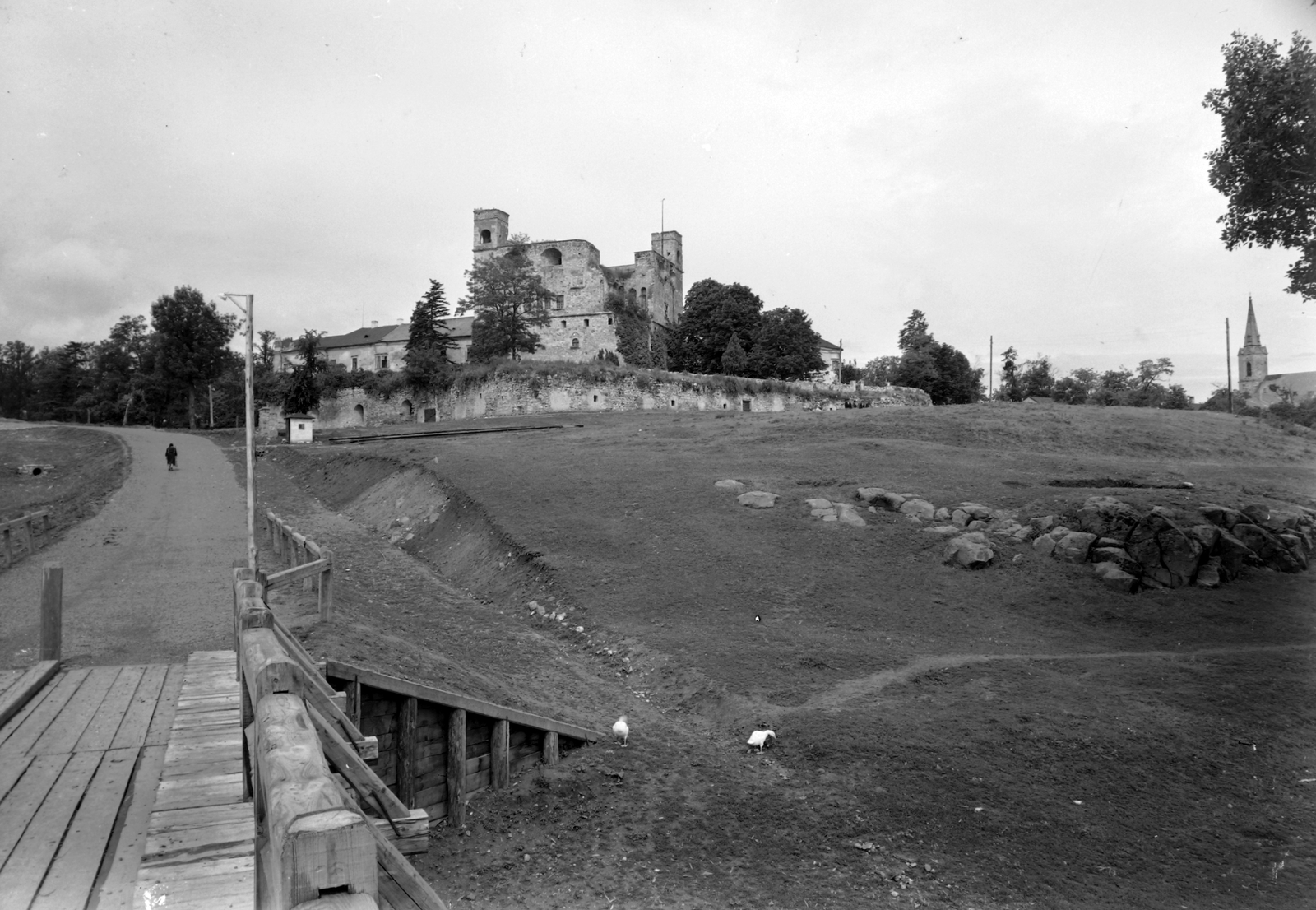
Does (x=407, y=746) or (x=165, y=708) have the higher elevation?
(x=165, y=708)

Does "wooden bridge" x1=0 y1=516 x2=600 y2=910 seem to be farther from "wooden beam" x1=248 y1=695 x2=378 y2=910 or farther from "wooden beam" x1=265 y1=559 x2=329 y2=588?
"wooden beam" x1=265 y1=559 x2=329 y2=588

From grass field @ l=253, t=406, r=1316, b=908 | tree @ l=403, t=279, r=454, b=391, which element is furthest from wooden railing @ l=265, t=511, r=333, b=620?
tree @ l=403, t=279, r=454, b=391

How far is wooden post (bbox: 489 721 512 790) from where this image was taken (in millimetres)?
11438

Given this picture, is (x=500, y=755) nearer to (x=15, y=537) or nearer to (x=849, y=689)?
(x=849, y=689)

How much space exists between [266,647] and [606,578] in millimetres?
14377

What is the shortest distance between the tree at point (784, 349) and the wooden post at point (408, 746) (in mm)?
67160

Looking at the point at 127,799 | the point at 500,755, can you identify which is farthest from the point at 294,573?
the point at 127,799

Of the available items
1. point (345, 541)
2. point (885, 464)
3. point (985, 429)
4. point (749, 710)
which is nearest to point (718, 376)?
point (985, 429)

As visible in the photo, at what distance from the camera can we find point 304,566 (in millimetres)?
13852

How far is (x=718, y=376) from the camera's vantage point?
2564 inches

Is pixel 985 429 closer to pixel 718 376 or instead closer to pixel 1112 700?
pixel 1112 700

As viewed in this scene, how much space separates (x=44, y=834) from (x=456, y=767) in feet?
22.9

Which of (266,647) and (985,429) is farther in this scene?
(985,429)

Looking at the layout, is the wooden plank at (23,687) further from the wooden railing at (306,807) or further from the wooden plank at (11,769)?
the wooden railing at (306,807)
